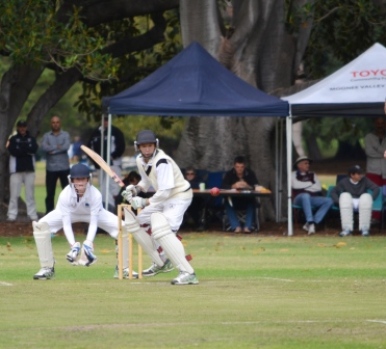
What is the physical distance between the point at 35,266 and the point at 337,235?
802 centimetres

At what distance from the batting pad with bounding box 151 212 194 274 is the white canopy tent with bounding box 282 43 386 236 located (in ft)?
32.9

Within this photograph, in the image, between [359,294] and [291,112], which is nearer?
[359,294]

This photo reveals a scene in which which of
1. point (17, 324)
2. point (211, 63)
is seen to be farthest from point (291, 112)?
point (17, 324)

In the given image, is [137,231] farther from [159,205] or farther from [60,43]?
[60,43]

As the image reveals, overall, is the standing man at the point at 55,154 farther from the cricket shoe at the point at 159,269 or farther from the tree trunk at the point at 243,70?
the cricket shoe at the point at 159,269

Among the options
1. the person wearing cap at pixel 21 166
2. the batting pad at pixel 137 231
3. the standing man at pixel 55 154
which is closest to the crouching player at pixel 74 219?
the batting pad at pixel 137 231

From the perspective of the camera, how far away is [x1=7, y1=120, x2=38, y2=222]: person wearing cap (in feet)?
91.6

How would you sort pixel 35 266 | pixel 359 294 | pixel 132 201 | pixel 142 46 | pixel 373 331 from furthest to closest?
pixel 142 46 < pixel 35 266 < pixel 132 201 < pixel 359 294 < pixel 373 331

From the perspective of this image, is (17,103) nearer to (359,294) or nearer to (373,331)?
(359,294)

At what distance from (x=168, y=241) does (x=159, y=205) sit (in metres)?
0.67

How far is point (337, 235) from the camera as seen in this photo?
25.1 meters

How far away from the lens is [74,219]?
16094 mm

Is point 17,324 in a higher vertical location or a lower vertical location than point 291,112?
lower

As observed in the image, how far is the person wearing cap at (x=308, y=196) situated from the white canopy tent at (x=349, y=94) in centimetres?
57
